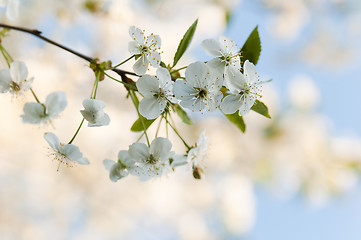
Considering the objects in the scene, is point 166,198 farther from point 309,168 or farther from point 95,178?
point 309,168

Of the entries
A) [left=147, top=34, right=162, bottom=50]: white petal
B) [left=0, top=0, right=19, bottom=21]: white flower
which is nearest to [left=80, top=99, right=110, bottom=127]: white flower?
[left=147, top=34, right=162, bottom=50]: white petal

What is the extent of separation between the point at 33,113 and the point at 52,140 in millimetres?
85

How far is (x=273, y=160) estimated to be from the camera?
91.7 inches

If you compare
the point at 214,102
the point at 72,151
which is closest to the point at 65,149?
the point at 72,151

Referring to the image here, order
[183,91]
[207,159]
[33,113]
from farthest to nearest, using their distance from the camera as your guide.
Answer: [207,159] < [33,113] < [183,91]

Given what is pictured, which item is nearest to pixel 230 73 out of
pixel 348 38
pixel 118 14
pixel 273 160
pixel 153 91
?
pixel 153 91

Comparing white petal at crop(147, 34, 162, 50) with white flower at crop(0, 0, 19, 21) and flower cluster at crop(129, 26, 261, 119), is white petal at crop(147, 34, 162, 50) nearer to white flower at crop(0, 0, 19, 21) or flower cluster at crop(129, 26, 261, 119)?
flower cluster at crop(129, 26, 261, 119)

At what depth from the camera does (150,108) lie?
45 centimetres

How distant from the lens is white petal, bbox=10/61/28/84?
0.52m

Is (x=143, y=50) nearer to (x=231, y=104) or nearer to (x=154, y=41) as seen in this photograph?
(x=154, y=41)

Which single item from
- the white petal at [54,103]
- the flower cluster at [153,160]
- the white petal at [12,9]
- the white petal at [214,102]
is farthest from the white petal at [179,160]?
the white petal at [12,9]

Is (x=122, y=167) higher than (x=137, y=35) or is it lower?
lower

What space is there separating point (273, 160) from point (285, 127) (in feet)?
0.75

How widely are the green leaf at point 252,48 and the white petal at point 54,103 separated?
298 mm
